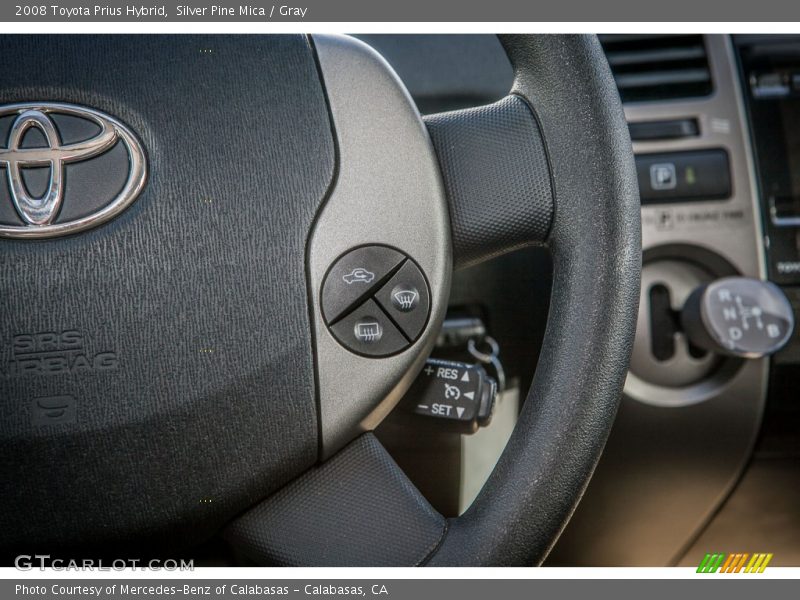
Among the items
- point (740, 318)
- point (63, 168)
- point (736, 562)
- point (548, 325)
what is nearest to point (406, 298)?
point (548, 325)

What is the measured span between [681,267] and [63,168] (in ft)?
2.42

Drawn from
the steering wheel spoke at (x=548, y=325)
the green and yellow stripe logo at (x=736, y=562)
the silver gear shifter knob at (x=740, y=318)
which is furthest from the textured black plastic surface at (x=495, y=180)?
the green and yellow stripe logo at (x=736, y=562)

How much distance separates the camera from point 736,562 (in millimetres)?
1074

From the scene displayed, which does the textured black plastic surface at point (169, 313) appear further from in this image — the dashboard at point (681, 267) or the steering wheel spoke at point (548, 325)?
the dashboard at point (681, 267)

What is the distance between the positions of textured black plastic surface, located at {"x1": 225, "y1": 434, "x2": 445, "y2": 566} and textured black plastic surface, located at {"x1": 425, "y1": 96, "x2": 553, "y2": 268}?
190 mm

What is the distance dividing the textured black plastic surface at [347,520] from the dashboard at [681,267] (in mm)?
316

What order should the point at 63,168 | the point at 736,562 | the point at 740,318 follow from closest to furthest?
the point at 63,168
the point at 740,318
the point at 736,562

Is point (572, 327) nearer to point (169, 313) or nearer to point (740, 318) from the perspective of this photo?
point (169, 313)

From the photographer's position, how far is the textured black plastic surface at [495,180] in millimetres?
654

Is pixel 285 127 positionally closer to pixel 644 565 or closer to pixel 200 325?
pixel 200 325

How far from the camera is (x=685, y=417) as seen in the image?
3.29 feet

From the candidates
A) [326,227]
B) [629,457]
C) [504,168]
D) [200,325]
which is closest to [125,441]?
[200,325]

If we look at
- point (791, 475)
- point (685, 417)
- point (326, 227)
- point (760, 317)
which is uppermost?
point (326, 227)

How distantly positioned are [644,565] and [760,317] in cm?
38
